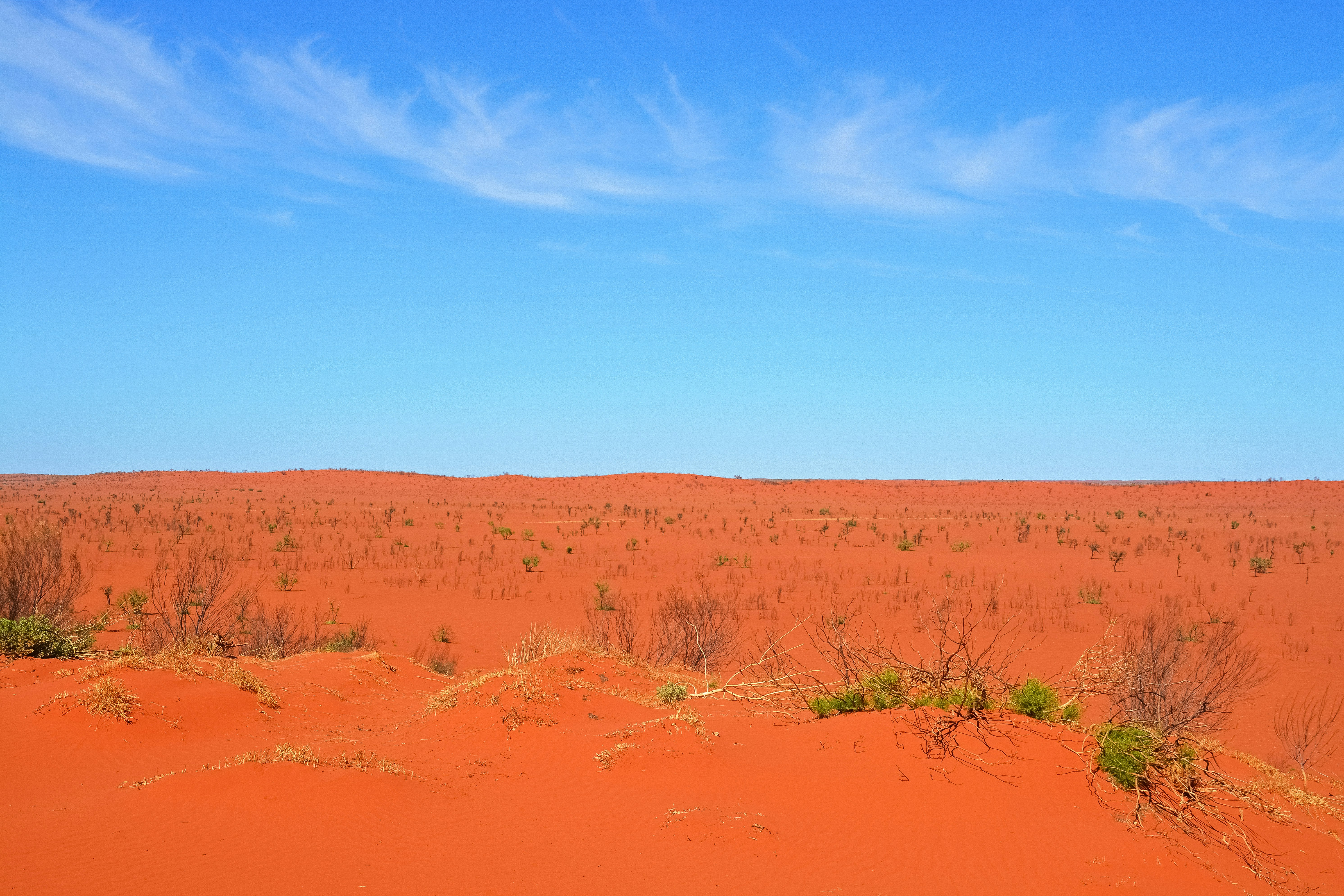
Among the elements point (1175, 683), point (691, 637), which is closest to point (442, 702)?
point (691, 637)

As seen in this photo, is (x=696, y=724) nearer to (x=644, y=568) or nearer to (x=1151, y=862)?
(x=1151, y=862)

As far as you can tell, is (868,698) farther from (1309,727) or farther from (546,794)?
(1309,727)

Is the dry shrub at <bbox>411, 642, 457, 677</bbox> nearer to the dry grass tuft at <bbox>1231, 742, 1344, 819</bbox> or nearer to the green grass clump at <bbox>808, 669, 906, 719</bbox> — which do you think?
the green grass clump at <bbox>808, 669, 906, 719</bbox>

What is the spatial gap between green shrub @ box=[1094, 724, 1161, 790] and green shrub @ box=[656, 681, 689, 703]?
4.78 meters

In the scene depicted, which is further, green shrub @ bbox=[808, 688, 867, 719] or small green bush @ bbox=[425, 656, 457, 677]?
small green bush @ bbox=[425, 656, 457, 677]

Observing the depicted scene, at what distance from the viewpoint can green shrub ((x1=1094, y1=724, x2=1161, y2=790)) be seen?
7.10 m

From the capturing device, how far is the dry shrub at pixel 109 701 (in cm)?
868

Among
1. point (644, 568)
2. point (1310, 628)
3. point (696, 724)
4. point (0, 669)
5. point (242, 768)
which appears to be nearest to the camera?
point (242, 768)

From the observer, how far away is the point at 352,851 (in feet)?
19.8

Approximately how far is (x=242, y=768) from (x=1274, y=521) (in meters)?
57.7

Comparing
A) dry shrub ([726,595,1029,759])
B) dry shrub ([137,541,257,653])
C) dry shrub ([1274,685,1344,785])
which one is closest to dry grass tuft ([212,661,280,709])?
dry shrub ([137,541,257,653])

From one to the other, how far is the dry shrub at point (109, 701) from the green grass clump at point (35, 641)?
3.71 meters

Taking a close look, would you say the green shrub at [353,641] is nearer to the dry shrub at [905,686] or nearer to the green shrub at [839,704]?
Answer: the dry shrub at [905,686]

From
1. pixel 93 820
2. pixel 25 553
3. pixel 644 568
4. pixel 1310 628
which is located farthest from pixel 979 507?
pixel 93 820
